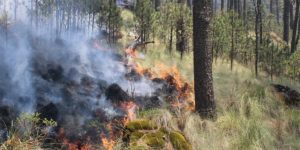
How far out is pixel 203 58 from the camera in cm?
1018

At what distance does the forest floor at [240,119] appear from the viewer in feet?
27.7

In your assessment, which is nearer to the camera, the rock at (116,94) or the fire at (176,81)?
the rock at (116,94)

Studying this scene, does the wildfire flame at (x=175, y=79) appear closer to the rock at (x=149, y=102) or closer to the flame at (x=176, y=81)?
the flame at (x=176, y=81)

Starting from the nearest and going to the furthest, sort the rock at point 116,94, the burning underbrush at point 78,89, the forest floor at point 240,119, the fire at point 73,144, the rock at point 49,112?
the forest floor at point 240,119 → the fire at point 73,144 → the burning underbrush at point 78,89 → the rock at point 49,112 → the rock at point 116,94

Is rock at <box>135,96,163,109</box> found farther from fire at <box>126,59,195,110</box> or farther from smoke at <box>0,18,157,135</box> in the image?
fire at <box>126,59,195,110</box>

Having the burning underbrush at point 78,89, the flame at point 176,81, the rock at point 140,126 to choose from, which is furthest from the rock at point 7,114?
the flame at point 176,81

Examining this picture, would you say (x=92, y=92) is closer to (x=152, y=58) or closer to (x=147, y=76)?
(x=147, y=76)

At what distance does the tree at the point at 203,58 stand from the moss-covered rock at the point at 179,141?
2642 mm

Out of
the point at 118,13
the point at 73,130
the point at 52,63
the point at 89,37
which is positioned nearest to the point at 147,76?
the point at 52,63

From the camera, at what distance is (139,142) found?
284 inches

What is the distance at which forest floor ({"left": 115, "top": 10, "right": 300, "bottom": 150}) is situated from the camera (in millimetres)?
8453

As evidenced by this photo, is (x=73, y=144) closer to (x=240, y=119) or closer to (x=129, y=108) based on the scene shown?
(x=129, y=108)

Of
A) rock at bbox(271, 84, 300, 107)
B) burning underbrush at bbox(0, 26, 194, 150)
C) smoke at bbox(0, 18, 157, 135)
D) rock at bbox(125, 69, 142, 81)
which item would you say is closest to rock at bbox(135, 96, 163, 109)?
burning underbrush at bbox(0, 26, 194, 150)

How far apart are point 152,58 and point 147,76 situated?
3084 millimetres
